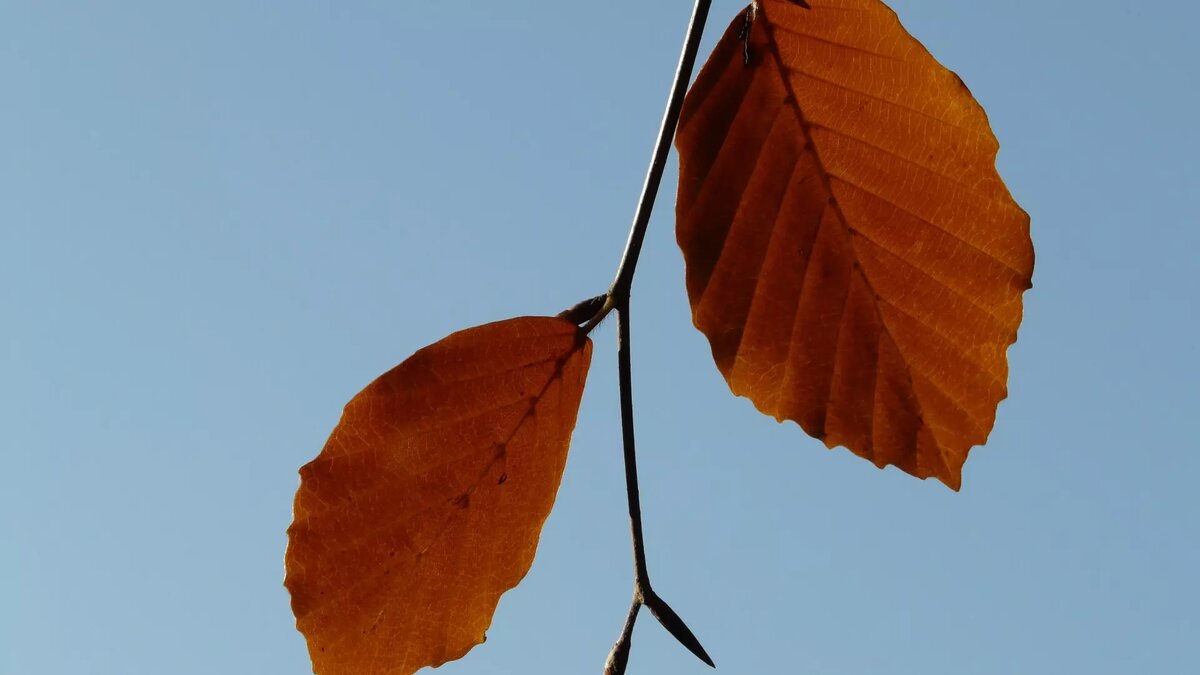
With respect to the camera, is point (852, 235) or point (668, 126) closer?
point (668, 126)

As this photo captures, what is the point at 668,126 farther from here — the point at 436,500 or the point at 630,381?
the point at 436,500

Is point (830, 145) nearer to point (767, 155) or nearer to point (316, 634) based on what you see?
point (767, 155)

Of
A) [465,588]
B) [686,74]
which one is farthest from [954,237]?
[465,588]

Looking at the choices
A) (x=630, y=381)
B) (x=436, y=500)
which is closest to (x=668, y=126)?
(x=630, y=381)
